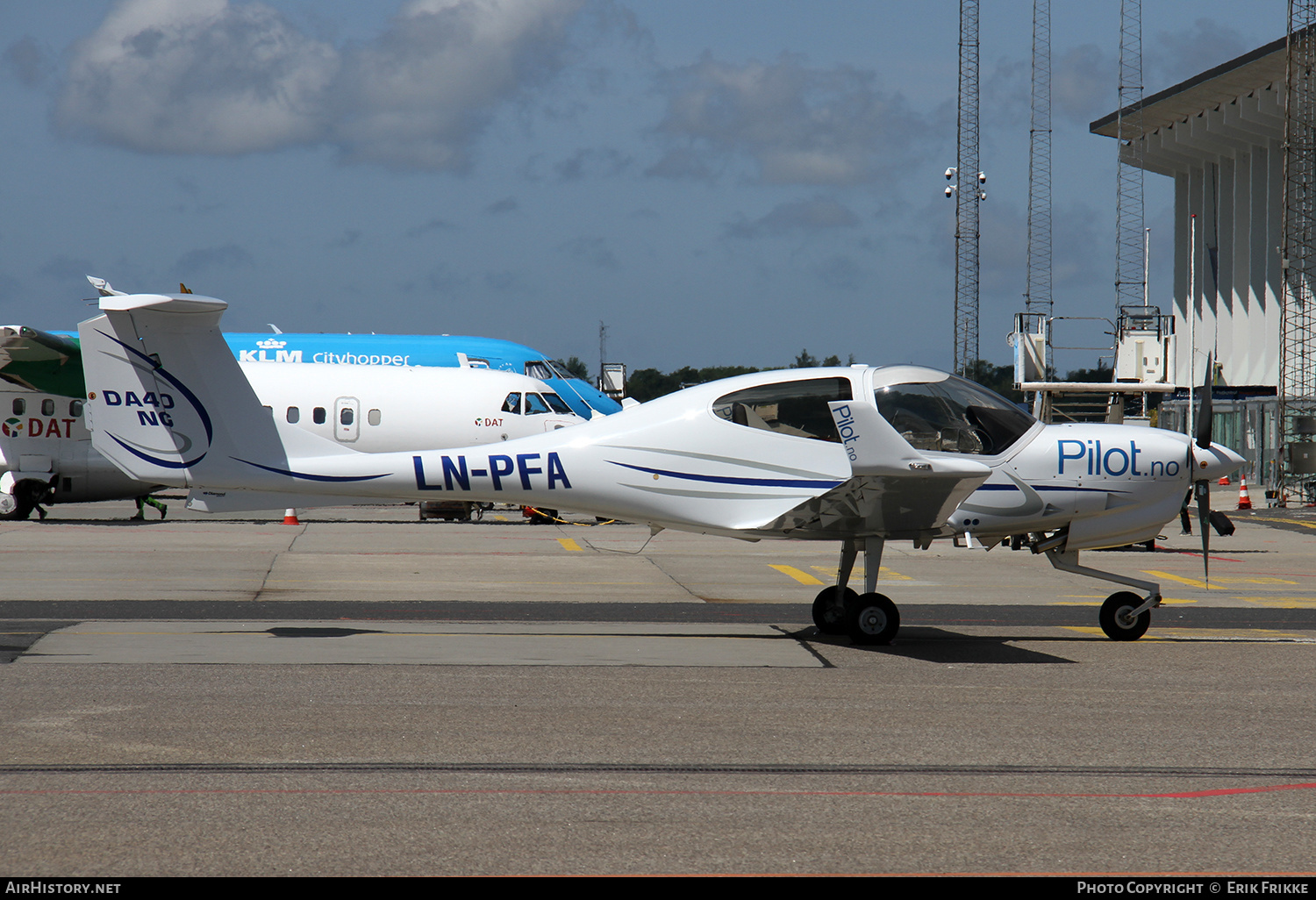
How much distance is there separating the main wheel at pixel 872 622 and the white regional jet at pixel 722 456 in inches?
0.6

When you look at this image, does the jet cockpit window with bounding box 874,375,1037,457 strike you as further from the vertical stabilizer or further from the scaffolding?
the scaffolding

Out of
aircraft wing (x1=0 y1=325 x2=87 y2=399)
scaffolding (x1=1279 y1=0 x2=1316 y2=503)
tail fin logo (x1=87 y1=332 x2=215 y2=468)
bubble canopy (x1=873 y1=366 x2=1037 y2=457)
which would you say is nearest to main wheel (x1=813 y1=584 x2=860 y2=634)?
bubble canopy (x1=873 y1=366 x2=1037 y2=457)

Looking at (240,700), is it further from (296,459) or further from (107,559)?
(107,559)

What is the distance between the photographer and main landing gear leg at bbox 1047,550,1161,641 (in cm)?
1142

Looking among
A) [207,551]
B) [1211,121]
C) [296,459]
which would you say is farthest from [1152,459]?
[1211,121]

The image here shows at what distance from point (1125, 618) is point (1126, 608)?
0.33ft

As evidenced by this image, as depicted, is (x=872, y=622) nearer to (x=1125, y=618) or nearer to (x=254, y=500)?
(x=1125, y=618)

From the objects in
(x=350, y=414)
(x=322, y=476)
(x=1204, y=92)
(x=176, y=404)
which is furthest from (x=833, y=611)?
(x=1204, y=92)

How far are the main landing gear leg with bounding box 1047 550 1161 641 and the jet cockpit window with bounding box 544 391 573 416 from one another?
15.6 metres

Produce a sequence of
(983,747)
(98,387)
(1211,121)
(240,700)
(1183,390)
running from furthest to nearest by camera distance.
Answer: (1211,121) < (1183,390) < (98,387) < (240,700) < (983,747)

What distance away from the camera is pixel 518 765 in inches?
259

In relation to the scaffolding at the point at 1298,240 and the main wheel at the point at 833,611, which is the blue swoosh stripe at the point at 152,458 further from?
the scaffolding at the point at 1298,240

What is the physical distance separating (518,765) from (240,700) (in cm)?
258

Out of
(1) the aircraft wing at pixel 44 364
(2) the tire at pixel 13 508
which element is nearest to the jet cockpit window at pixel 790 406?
(1) the aircraft wing at pixel 44 364
